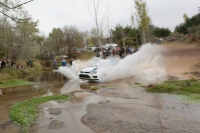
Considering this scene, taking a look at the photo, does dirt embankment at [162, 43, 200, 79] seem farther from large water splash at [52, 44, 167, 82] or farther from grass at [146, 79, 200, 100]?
grass at [146, 79, 200, 100]

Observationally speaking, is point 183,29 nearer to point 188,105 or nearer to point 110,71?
point 110,71

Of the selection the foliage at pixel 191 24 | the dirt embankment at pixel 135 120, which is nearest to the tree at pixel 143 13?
the foliage at pixel 191 24

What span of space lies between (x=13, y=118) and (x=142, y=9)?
2713 centimetres

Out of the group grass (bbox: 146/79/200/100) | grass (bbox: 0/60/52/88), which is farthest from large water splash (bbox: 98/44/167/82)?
grass (bbox: 0/60/52/88)

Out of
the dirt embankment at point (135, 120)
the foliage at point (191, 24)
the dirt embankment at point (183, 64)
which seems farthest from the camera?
the foliage at point (191, 24)

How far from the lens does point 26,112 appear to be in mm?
6918

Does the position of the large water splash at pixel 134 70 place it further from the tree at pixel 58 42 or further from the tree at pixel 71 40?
the tree at pixel 58 42

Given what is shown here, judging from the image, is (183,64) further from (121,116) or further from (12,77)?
(12,77)

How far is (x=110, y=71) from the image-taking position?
13664mm

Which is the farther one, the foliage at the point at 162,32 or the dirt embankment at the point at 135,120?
the foliage at the point at 162,32

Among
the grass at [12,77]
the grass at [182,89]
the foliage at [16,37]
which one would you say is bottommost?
the grass at [182,89]

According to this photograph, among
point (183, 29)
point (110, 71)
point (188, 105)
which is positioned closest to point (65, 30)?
point (183, 29)

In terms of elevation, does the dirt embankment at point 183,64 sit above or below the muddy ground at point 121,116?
above

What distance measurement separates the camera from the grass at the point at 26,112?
5879mm
